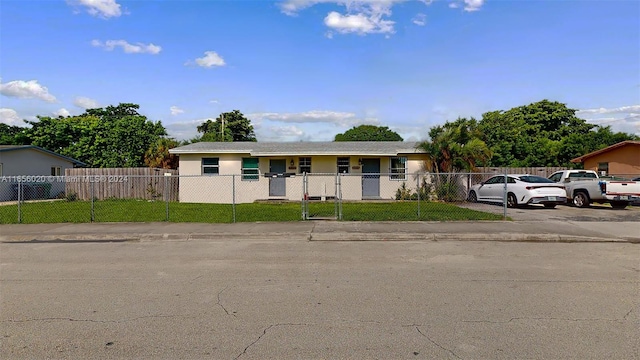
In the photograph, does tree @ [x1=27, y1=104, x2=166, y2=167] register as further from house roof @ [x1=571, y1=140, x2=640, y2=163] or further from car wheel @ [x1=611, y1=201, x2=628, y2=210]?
house roof @ [x1=571, y1=140, x2=640, y2=163]

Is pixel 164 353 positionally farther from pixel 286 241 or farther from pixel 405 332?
pixel 286 241

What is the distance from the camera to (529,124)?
1757 inches

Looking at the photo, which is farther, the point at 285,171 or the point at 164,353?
the point at 285,171

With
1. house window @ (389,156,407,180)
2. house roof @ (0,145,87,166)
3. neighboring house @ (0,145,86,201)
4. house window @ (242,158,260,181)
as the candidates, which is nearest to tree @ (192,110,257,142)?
house roof @ (0,145,87,166)

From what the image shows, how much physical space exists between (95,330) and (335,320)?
8.31ft

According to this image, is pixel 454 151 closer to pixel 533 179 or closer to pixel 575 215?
pixel 533 179

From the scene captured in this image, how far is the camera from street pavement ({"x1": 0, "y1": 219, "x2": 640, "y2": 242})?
34.0 feet

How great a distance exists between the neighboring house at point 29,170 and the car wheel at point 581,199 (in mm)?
25994

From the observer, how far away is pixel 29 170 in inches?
1041

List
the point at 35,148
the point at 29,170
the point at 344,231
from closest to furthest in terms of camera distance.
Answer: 1. the point at 344,231
2. the point at 29,170
3. the point at 35,148

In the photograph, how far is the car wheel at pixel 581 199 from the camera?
55.9 feet

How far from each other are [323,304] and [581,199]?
16.4 meters

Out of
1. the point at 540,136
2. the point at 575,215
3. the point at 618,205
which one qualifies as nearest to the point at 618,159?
the point at 618,205

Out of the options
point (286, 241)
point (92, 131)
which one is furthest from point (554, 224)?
point (92, 131)
